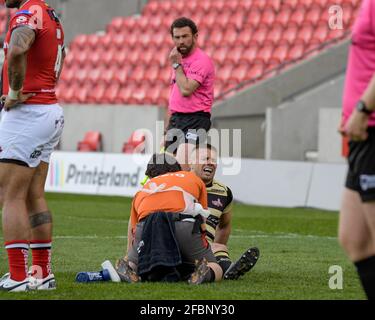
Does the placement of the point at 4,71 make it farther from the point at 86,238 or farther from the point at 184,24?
the point at 86,238

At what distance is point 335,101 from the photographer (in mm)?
21297

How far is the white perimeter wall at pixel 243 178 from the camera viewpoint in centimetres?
1673

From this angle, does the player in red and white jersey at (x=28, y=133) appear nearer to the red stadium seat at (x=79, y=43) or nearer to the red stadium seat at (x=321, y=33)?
the red stadium seat at (x=321, y=33)

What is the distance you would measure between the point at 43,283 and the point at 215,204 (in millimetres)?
2064

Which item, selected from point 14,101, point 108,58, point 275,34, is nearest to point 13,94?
point 14,101

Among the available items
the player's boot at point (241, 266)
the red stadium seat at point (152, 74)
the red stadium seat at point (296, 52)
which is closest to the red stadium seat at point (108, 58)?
the red stadium seat at point (152, 74)

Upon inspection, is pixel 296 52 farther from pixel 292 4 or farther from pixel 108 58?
pixel 108 58

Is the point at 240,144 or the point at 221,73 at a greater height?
the point at 221,73

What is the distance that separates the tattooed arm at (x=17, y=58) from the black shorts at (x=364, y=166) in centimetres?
264

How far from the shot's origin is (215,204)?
874 cm

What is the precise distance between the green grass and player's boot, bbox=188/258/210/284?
114mm

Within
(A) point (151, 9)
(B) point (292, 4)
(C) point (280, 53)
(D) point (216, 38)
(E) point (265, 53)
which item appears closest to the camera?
(C) point (280, 53)
